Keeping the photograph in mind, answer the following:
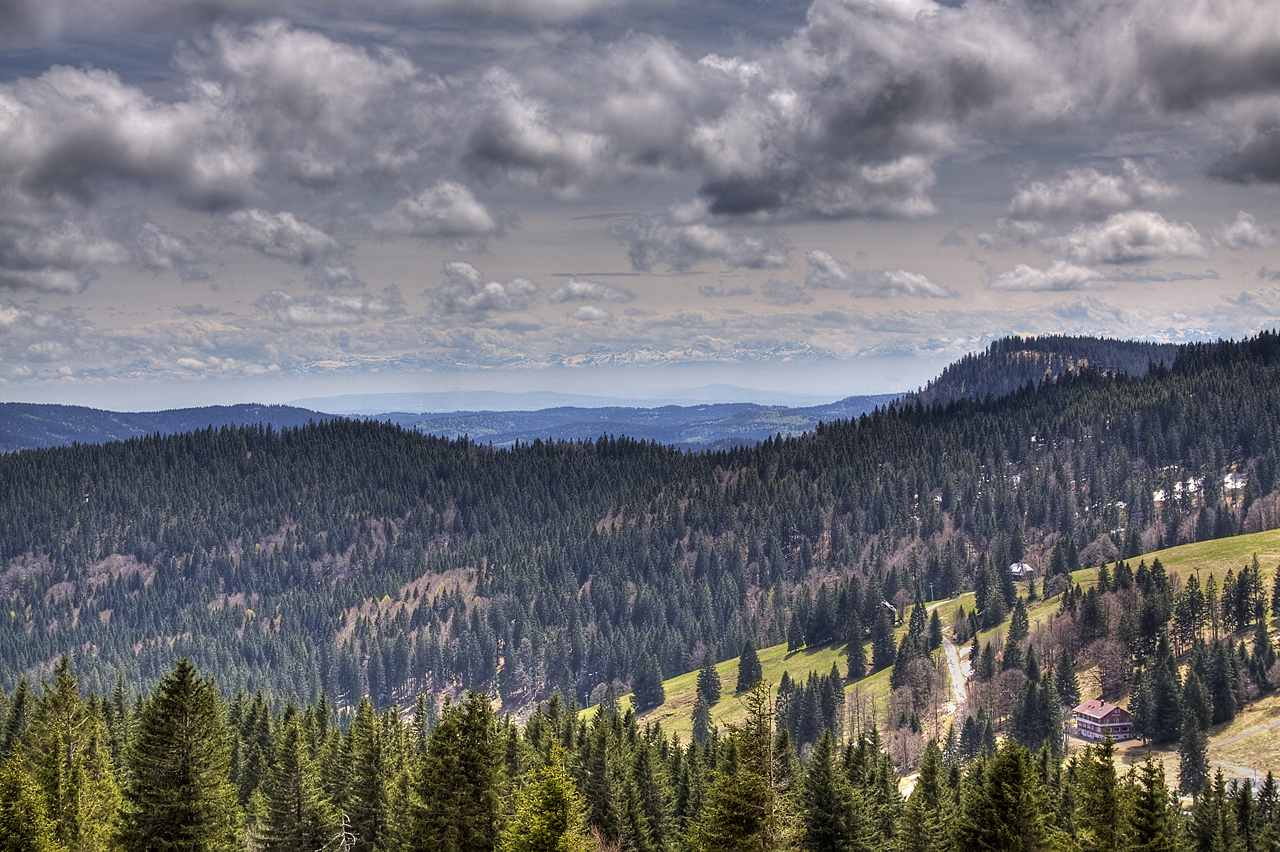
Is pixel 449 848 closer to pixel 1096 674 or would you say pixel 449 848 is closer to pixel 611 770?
pixel 611 770

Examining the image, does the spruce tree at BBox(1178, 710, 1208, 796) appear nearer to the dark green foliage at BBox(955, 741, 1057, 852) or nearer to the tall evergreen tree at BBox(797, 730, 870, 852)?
the tall evergreen tree at BBox(797, 730, 870, 852)

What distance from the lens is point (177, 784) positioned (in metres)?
37.9

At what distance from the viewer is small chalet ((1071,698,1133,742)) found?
439 ft

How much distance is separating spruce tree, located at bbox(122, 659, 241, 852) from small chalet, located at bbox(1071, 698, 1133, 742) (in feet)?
421

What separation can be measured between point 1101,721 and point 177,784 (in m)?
132

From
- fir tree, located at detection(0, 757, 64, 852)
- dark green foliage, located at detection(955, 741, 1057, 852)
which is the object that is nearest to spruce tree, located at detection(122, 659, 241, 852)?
fir tree, located at detection(0, 757, 64, 852)

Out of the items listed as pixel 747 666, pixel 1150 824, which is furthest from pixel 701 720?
pixel 1150 824

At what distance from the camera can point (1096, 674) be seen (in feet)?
509

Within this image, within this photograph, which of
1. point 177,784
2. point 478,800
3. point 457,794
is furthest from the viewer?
point 478,800

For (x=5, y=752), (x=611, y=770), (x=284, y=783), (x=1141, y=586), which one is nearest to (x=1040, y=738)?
(x=1141, y=586)

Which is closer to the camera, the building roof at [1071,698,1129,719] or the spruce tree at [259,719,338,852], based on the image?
the spruce tree at [259,719,338,852]

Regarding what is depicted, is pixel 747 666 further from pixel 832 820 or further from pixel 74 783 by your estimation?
pixel 74 783

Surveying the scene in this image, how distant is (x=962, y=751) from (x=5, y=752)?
11337 cm

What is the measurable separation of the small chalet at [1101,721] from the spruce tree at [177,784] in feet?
421
